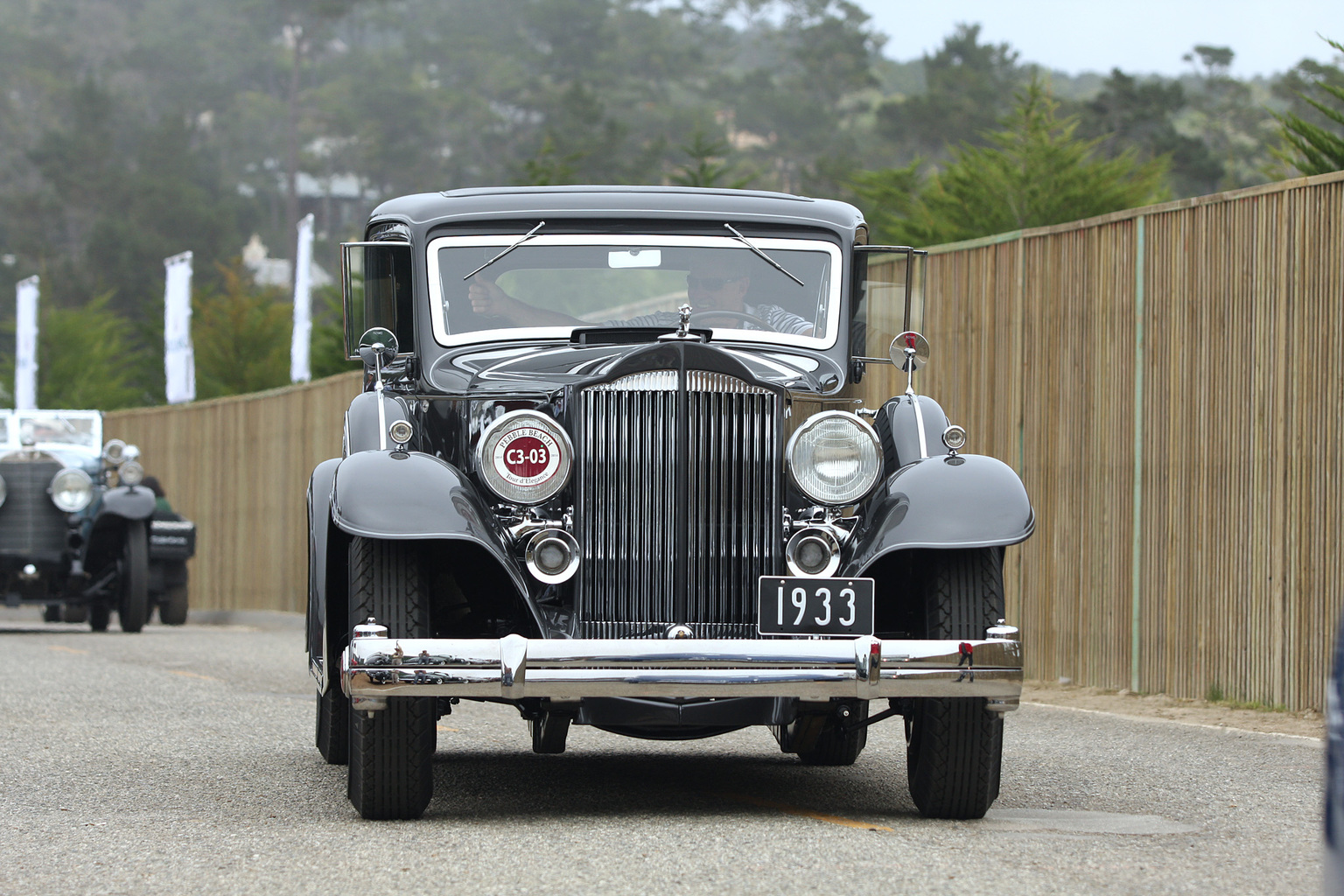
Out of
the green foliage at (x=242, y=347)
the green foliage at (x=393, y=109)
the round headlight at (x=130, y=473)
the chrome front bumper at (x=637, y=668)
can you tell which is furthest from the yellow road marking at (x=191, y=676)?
the green foliage at (x=393, y=109)

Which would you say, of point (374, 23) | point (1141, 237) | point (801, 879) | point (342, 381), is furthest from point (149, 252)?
point (801, 879)

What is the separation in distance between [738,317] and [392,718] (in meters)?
2.27

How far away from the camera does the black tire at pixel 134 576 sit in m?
18.2

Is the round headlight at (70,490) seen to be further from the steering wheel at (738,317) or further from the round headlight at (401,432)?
the round headlight at (401,432)

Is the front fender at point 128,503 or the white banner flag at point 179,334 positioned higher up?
the white banner flag at point 179,334

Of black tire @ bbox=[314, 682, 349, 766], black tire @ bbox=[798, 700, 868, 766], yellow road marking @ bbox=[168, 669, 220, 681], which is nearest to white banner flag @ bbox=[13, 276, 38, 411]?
yellow road marking @ bbox=[168, 669, 220, 681]

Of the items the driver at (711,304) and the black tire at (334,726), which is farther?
the black tire at (334,726)

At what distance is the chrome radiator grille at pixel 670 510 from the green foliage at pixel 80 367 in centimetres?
4313

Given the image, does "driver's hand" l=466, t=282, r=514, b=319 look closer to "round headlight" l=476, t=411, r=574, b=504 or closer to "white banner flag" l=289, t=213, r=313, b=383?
"round headlight" l=476, t=411, r=574, b=504

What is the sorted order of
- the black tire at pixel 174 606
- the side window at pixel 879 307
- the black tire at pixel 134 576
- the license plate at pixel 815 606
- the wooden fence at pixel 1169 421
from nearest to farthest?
the license plate at pixel 815 606, the side window at pixel 879 307, the wooden fence at pixel 1169 421, the black tire at pixel 134 576, the black tire at pixel 174 606

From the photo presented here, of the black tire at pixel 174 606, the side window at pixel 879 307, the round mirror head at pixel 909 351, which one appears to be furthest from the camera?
the black tire at pixel 174 606

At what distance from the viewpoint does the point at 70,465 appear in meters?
19.6

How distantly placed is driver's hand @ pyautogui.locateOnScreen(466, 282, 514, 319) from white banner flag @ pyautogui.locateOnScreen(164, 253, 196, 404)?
71.0 feet

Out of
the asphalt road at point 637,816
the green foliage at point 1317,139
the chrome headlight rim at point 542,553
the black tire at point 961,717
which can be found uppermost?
the green foliage at point 1317,139
